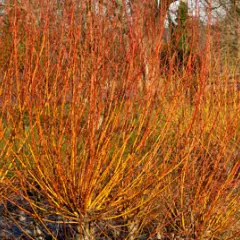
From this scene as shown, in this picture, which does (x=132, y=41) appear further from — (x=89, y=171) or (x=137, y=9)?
(x=89, y=171)

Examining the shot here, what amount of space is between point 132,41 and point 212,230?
1531 mm

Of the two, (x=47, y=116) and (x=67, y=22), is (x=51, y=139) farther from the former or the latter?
(x=67, y=22)

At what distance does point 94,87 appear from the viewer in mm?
2453

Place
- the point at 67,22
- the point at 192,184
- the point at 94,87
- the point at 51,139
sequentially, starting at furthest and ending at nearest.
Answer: the point at 192,184, the point at 67,22, the point at 51,139, the point at 94,87

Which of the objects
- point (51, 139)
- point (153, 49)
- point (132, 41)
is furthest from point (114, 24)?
point (51, 139)

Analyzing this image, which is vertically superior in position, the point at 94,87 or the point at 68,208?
the point at 94,87

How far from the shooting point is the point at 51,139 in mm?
2617

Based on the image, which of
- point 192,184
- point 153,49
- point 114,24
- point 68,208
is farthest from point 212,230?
point 114,24

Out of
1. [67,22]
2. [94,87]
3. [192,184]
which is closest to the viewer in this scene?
[94,87]

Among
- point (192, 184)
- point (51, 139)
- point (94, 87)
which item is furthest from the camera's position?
point (192, 184)

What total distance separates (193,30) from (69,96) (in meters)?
0.96

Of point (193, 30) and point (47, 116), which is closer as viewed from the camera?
point (47, 116)

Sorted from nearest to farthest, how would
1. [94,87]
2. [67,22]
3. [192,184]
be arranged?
[94,87], [67,22], [192,184]

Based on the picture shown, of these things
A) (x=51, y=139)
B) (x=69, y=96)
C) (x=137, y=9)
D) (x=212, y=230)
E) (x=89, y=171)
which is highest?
(x=137, y=9)
